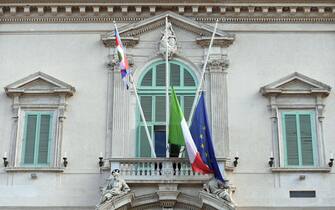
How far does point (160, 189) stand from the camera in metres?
20.7

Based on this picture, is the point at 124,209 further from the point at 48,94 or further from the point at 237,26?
the point at 237,26

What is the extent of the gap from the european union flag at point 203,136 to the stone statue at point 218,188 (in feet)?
0.77

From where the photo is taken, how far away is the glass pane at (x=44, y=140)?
71.7 feet

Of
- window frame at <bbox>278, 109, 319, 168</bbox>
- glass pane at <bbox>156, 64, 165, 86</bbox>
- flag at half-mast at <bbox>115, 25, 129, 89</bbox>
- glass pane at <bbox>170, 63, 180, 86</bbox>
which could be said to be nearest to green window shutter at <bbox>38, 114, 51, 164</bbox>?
flag at half-mast at <bbox>115, 25, 129, 89</bbox>

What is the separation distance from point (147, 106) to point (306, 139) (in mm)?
5161

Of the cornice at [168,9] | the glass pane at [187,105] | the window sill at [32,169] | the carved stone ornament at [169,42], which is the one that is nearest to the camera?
the window sill at [32,169]

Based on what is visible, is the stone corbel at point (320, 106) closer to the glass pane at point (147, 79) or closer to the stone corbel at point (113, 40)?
the glass pane at point (147, 79)

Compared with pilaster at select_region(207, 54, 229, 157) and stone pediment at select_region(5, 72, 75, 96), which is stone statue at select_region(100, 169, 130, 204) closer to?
pilaster at select_region(207, 54, 229, 157)

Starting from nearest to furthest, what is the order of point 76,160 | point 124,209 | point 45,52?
point 124,209 → point 76,160 → point 45,52

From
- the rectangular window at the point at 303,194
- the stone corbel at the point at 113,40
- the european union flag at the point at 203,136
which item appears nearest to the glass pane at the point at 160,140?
the european union flag at the point at 203,136

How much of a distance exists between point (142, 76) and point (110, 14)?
8.23 ft

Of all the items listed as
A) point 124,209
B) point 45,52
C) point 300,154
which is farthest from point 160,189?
point 45,52

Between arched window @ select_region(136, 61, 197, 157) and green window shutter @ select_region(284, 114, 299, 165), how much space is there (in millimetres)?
3163

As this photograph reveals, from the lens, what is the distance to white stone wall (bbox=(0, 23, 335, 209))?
842 inches
